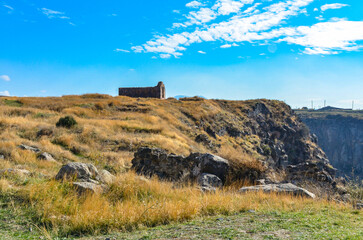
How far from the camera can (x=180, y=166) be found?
10531mm

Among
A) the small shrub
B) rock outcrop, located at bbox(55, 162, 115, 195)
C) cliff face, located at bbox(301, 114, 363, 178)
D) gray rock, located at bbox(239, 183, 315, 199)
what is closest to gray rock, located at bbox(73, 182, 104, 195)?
rock outcrop, located at bbox(55, 162, 115, 195)

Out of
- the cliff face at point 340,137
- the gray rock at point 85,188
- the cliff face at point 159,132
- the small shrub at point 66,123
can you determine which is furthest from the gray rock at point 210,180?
the cliff face at point 340,137

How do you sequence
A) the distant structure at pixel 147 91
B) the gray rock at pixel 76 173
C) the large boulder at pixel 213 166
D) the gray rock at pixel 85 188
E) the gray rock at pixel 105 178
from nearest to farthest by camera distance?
the gray rock at pixel 85 188
the gray rock at pixel 76 173
the gray rock at pixel 105 178
the large boulder at pixel 213 166
the distant structure at pixel 147 91

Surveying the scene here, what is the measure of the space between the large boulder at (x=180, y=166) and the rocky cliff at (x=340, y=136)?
129233mm

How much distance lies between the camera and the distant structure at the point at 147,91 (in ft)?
191

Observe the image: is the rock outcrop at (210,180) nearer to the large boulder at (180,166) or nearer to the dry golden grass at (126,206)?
the large boulder at (180,166)

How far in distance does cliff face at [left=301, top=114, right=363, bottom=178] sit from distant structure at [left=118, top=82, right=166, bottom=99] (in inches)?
3916

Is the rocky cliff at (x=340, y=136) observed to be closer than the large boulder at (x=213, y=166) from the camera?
No

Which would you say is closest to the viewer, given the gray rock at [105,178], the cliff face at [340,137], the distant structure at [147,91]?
the gray rock at [105,178]

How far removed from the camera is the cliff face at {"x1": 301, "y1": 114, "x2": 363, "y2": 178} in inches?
4865

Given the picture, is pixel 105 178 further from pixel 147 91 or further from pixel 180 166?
pixel 147 91

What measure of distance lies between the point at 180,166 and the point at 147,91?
5067 centimetres

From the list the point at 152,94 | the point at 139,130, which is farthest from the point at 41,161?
the point at 152,94

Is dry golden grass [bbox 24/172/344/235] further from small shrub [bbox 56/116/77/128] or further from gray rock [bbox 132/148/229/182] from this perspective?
small shrub [bbox 56/116/77/128]
